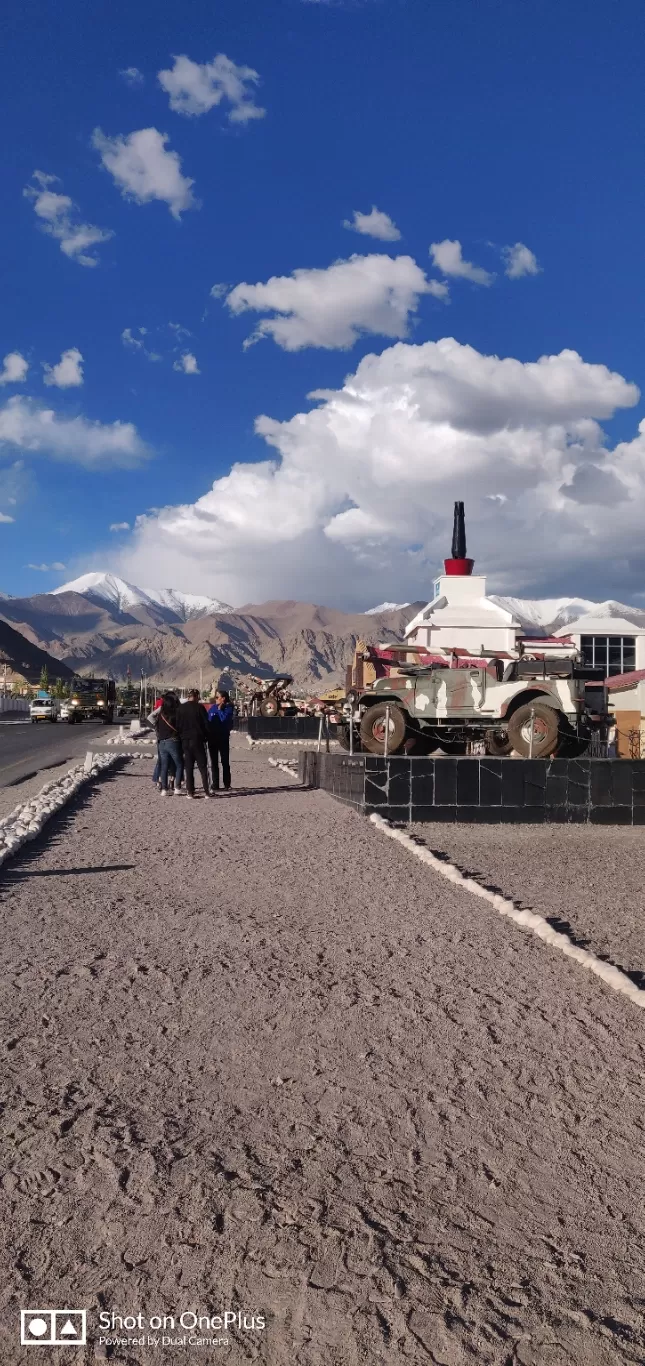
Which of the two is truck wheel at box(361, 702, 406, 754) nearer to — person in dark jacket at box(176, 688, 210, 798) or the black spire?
person in dark jacket at box(176, 688, 210, 798)

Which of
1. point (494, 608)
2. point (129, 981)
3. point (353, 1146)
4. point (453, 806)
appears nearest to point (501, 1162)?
point (353, 1146)

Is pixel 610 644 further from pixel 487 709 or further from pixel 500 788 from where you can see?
pixel 500 788

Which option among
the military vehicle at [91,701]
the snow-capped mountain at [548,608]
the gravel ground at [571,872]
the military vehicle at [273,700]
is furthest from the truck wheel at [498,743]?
the snow-capped mountain at [548,608]

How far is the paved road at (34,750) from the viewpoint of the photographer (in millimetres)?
19078

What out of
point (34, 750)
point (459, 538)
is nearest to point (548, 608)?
point (459, 538)

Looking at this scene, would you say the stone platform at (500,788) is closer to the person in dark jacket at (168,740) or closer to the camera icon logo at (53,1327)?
the person in dark jacket at (168,740)

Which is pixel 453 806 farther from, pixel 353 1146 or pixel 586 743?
pixel 353 1146

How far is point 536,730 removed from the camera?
42.0 ft

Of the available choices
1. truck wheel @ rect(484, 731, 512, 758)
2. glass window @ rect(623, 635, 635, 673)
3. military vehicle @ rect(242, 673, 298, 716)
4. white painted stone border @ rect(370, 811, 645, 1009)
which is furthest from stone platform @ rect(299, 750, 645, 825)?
glass window @ rect(623, 635, 635, 673)

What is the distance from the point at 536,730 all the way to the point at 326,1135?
10.1 metres

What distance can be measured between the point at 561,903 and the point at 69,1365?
17.4 feet

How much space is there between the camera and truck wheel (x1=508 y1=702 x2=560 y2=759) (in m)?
12.7

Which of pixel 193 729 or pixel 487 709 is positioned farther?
pixel 487 709

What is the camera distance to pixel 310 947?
18.3 feet
